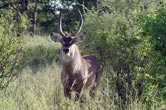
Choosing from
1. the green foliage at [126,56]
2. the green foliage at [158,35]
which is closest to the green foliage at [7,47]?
the green foliage at [126,56]

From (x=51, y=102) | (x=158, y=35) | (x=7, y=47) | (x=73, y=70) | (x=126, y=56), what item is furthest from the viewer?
(x=73, y=70)

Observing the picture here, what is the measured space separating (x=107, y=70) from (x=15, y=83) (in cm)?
211

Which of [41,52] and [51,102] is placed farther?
[41,52]

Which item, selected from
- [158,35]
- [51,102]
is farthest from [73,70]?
[158,35]

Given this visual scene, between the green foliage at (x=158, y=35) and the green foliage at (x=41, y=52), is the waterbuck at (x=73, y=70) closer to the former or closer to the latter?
the green foliage at (x=158, y=35)

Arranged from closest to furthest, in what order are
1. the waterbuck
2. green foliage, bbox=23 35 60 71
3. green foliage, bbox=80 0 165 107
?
green foliage, bbox=80 0 165 107, the waterbuck, green foliage, bbox=23 35 60 71

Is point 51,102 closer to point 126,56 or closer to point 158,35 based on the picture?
point 126,56

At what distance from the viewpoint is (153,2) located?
427 inches

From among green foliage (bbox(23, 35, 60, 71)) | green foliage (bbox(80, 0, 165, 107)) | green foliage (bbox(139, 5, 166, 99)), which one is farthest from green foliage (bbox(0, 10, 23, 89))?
green foliage (bbox(23, 35, 60, 71))

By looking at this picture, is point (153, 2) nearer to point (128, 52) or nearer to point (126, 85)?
point (128, 52)

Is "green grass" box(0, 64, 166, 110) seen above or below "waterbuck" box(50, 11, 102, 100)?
below

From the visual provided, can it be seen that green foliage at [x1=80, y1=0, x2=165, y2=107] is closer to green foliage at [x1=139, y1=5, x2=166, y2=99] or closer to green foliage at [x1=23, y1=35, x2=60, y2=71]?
green foliage at [x1=139, y1=5, x2=166, y2=99]

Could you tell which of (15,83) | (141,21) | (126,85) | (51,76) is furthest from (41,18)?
(141,21)

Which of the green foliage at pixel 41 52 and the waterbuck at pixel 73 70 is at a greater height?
the waterbuck at pixel 73 70
